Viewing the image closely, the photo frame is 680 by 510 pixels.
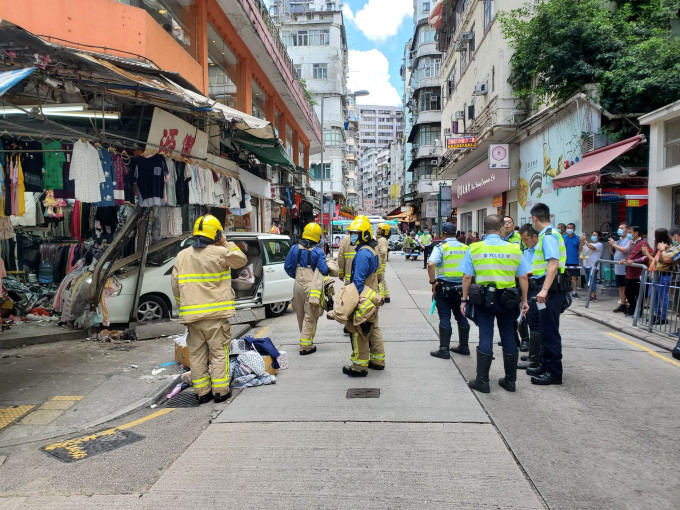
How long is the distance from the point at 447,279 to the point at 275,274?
4.55 metres

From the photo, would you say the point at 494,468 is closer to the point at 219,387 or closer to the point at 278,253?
the point at 219,387

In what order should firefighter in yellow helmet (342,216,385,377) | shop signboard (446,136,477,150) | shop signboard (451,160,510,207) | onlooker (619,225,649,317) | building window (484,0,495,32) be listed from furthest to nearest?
1. shop signboard (446,136,477,150)
2. shop signboard (451,160,510,207)
3. building window (484,0,495,32)
4. onlooker (619,225,649,317)
5. firefighter in yellow helmet (342,216,385,377)

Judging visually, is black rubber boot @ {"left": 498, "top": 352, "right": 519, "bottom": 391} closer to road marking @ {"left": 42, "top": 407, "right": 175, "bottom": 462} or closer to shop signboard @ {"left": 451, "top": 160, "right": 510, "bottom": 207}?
road marking @ {"left": 42, "top": 407, "right": 175, "bottom": 462}

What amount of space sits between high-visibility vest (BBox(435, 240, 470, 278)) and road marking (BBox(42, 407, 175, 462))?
4172 mm

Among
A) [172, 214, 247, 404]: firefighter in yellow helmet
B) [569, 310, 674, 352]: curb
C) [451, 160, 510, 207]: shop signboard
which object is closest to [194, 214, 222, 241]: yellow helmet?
[172, 214, 247, 404]: firefighter in yellow helmet

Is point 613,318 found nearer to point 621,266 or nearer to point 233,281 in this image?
point 621,266

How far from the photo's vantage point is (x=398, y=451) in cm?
387

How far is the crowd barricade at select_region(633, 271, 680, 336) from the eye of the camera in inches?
318

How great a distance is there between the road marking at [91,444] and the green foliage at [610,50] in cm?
1426

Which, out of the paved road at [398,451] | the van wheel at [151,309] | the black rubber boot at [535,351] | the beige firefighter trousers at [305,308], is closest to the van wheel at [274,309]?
the van wheel at [151,309]

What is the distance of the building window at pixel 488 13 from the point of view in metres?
20.9

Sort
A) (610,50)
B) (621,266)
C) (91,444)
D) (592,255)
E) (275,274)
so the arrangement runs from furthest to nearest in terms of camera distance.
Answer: (610,50) < (592,255) < (621,266) < (275,274) < (91,444)

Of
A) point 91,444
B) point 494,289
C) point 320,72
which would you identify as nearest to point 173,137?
point 91,444

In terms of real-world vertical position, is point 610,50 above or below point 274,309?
above
